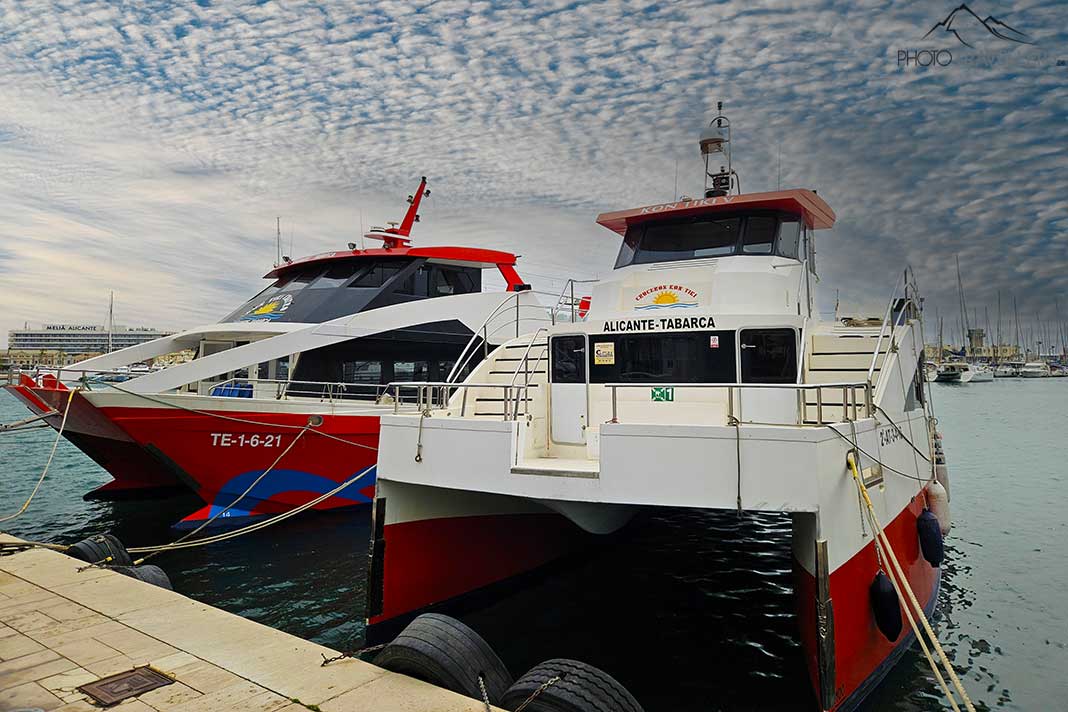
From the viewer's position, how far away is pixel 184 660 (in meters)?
4.98

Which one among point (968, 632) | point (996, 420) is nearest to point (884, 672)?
point (968, 632)

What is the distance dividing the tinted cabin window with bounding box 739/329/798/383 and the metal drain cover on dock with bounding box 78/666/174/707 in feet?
18.7

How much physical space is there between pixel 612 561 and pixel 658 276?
4.49 meters


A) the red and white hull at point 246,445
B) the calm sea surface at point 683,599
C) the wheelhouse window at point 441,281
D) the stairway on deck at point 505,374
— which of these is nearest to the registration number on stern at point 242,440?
the red and white hull at point 246,445

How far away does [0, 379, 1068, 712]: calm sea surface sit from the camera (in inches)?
261

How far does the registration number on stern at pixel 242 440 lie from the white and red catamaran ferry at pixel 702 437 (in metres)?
5.46

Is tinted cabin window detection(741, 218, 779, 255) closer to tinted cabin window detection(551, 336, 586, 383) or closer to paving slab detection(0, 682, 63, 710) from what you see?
tinted cabin window detection(551, 336, 586, 383)

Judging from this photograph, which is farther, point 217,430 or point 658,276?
point 217,430

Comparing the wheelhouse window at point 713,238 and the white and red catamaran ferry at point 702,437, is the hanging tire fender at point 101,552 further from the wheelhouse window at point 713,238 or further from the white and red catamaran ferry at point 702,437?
the wheelhouse window at point 713,238

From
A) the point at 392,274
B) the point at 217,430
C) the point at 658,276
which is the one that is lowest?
the point at 217,430

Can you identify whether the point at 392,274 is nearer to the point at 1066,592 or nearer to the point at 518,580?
the point at 518,580

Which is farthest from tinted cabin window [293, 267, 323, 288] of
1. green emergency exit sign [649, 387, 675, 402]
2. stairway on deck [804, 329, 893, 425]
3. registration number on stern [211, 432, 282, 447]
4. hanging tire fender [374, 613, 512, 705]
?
hanging tire fender [374, 613, 512, 705]

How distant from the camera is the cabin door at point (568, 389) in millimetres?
7609

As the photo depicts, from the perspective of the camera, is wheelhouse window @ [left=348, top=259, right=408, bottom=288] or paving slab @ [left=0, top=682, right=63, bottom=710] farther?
wheelhouse window @ [left=348, top=259, right=408, bottom=288]
